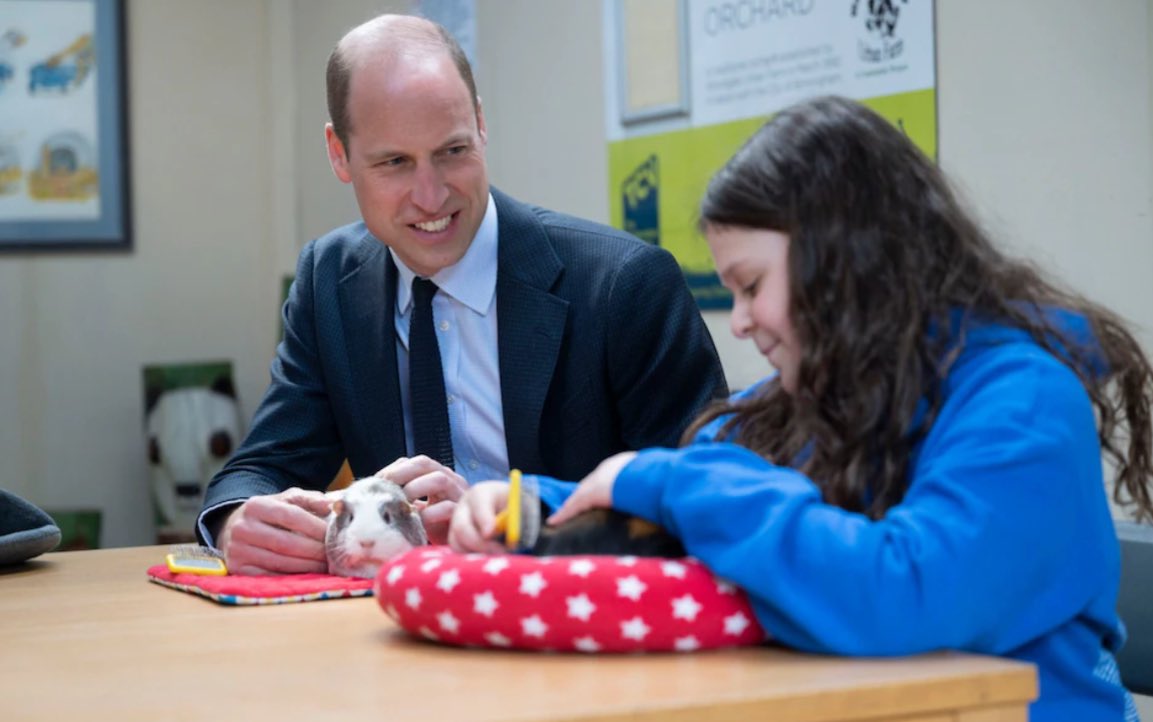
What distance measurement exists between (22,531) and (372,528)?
590 mm

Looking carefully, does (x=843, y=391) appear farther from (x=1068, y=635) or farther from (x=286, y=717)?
(x=286, y=717)

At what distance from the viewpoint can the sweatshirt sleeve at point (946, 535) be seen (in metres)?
1.06

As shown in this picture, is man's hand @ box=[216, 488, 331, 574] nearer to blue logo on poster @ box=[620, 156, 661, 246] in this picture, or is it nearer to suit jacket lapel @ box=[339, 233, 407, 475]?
suit jacket lapel @ box=[339, 233, 407, 475]

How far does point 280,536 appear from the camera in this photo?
164 cm

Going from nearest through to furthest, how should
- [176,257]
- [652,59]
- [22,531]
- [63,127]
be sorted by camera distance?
[22,531] < [652,59] < [63,127] < [176,257]

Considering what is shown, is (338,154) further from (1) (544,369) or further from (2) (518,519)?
(2) (518,519)

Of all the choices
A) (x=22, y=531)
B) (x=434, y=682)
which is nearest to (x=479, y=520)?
(x=434, y=682)

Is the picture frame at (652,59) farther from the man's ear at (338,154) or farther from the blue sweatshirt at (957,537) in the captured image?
the blue sweatshirt at (957,537)

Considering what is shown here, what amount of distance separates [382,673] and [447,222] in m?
1.08

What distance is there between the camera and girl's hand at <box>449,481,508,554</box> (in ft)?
4.06

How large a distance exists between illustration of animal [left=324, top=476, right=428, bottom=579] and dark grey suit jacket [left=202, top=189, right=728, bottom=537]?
18.4 inches

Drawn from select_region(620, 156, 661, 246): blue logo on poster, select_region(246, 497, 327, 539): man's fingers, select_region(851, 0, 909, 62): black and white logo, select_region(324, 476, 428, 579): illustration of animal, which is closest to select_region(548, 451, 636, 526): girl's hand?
select_region(324, 476, 428, 579): illustration of animal

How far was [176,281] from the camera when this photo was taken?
5586 millimetres

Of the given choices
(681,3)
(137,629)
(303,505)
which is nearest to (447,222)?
(303,505)
